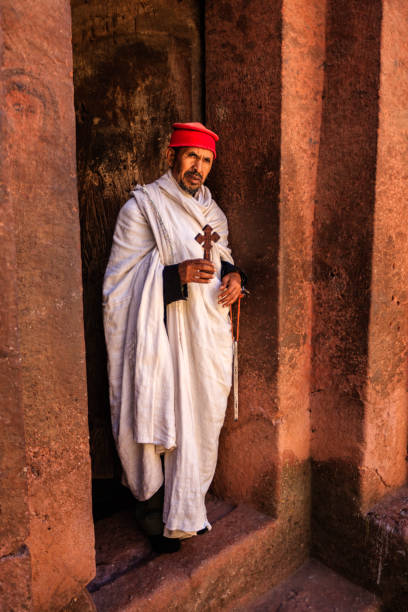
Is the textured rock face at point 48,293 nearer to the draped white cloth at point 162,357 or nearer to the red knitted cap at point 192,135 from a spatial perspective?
the draped white cloth at point 162,357

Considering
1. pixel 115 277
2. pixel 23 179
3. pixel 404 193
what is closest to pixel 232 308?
pixel 115 277

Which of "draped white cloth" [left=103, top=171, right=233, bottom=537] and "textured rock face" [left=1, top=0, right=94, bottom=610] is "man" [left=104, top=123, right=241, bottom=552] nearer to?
"draped white cloth" [left=103, top=171, right=233, bottom=537]

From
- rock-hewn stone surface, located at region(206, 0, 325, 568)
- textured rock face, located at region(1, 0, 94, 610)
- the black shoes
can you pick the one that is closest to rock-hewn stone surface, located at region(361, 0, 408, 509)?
rock-hewn stone surface, located at region(206, 0, 325, 568)

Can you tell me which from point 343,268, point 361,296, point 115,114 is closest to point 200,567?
point 361,296

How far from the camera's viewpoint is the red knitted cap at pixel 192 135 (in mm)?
2578

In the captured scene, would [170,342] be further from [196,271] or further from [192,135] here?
[192,135]

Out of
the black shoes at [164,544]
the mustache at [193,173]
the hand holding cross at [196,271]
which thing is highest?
the mustache at [193,173]

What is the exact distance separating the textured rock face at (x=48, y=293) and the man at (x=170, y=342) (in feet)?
2.15

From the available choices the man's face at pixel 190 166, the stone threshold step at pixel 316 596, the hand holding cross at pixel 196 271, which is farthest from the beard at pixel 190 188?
the stone threshold step at pixel 316 596

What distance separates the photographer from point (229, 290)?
2625 millimetres

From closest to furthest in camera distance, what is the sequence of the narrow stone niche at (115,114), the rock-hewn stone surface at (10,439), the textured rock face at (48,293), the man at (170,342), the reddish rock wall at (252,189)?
the rock-hewn stone surface at (10,439), the textured rock face at (48,293), the man at (170,342), the reddish rock wall at (252,189), the narrow stone niche at (115,114)

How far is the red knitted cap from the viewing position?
8.46ft

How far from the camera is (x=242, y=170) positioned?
9.38ft

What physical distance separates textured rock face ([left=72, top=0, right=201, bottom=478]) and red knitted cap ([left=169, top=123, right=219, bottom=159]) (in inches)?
21.5
